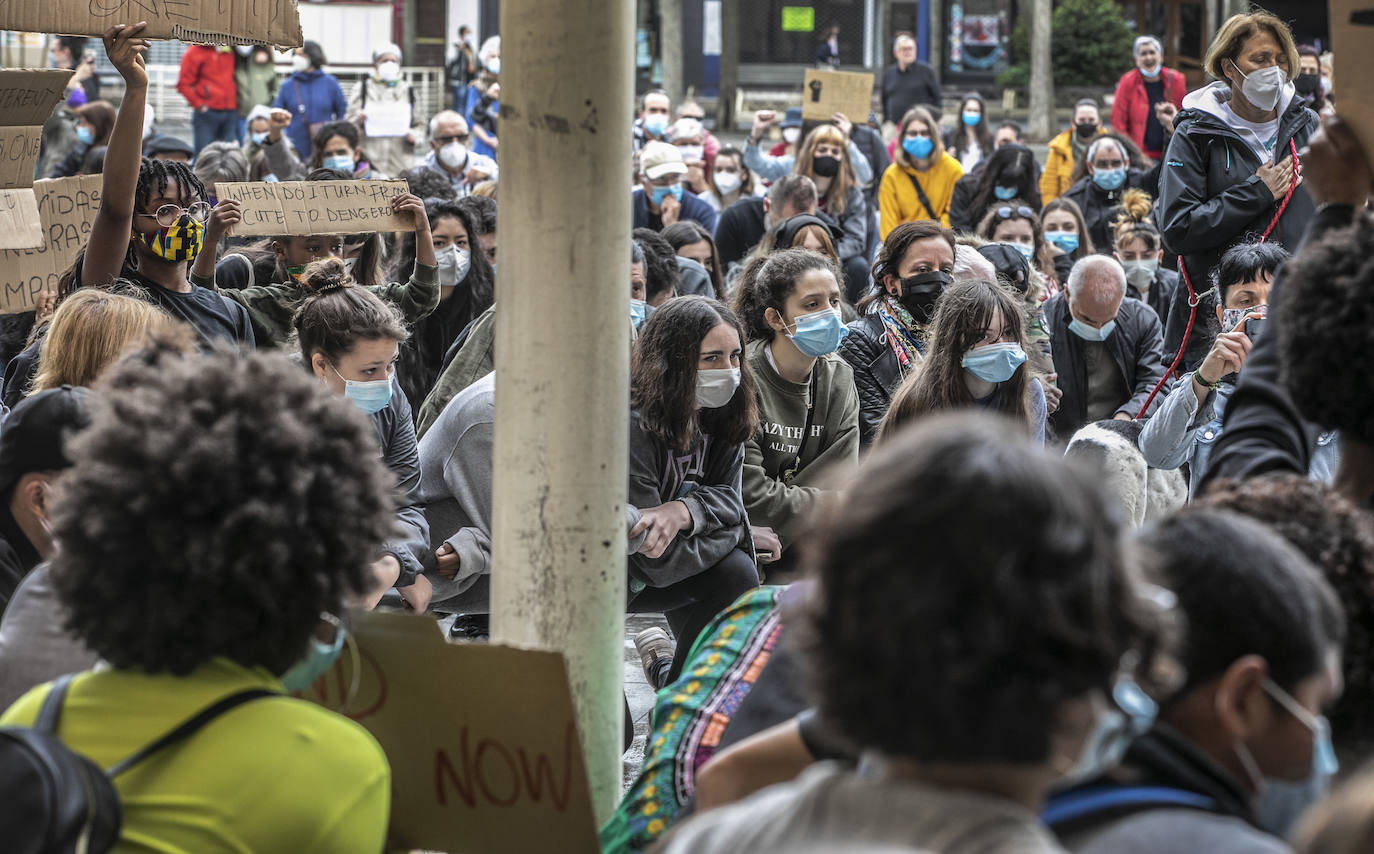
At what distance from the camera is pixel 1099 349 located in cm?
676

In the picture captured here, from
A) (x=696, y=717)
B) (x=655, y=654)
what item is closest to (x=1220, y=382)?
(x=655, y=654)

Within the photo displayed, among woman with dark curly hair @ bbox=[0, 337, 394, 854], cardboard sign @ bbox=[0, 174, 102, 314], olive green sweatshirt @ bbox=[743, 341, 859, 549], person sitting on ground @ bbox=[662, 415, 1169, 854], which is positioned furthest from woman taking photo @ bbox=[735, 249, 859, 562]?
person sitting on ground @ bbox=[662, 415, 1169, 854]

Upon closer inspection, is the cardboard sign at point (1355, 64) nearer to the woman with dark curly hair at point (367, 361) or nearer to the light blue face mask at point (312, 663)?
the light blue face mask at point (312, 663)

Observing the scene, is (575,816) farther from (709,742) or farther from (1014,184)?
(1014,184)

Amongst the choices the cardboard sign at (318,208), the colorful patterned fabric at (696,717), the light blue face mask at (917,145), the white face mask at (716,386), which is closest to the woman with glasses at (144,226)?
the cardboard sign at (318,208)

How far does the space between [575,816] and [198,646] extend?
72 centimetres

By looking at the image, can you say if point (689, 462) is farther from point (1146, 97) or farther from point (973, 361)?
point (1146, 97)

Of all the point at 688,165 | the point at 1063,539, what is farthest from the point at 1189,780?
the point at 688,165

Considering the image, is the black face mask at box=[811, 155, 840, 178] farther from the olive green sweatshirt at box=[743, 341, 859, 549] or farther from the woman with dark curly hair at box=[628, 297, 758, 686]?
the woman with dark curly hair at box=[628, 297, 758, 686]

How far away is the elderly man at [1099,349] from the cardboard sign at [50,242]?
381 cm

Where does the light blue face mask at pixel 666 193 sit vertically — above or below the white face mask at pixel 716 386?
above

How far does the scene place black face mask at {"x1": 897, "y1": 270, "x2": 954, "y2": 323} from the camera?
5.93 meters

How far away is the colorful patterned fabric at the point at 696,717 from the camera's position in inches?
95.3

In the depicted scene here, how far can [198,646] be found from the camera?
1861 millimetres
